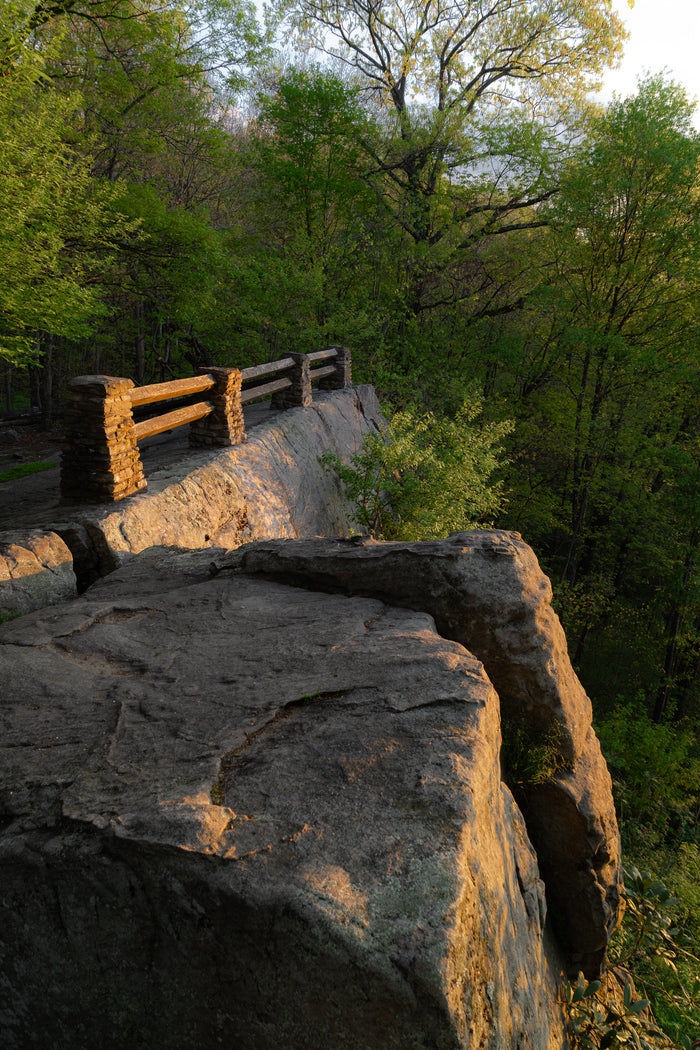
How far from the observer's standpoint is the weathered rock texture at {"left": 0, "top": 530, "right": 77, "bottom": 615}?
369 centimetres

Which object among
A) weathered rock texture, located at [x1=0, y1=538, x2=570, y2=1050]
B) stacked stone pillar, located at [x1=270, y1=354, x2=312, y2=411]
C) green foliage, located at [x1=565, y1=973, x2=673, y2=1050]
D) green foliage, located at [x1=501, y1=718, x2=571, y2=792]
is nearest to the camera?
weathered rock texture, located at [x1=0, y1=538, x2=570, y2=1050]

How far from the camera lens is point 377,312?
15297mm

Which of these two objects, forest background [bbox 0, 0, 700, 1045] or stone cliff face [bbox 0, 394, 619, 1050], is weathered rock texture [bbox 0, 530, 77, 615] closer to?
stone cliff face [bbox 0, 394, 619, 1050]

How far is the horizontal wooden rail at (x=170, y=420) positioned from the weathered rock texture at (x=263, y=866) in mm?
2903

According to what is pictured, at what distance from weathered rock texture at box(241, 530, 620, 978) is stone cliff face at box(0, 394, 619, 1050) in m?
0.02

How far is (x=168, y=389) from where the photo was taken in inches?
209

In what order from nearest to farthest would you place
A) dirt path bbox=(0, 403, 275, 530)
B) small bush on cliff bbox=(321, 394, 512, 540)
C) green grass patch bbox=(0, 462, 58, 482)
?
dirt path bbox=(0, 403, 275, 530), small bush on cliff bbox=(321, 394, 512, 540), green grass patch bbox=(0, 462, 58, 482)

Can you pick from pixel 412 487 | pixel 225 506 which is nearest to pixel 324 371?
pixel 412 487

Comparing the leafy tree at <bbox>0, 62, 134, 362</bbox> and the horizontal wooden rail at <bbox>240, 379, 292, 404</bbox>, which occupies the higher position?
the leafy tree at <bbox>0, 62, 134, 362</bbox>

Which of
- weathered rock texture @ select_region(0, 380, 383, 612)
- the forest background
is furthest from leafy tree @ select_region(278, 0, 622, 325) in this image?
weathered rock texture @ select_region(0, 380, 383, 612)

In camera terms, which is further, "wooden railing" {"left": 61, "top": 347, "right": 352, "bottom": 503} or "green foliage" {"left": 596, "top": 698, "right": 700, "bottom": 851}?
"green foliage" {"left": 596, "top": 698, "right": 700, "bottom": 851}

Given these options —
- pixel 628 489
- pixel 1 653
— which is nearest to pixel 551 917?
pixel 1 653

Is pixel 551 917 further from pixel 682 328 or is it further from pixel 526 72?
pixel 526 72

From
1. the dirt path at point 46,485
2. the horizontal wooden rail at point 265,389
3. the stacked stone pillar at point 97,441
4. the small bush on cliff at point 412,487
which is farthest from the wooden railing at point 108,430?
the small bush on cliff at point 412,487
